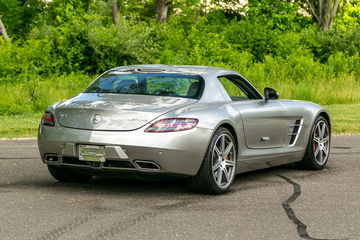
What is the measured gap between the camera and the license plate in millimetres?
7402

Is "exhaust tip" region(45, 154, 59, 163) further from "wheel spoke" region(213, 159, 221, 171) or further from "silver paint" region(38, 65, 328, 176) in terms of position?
"wheel spoke" region(213, 159, 221, 171)

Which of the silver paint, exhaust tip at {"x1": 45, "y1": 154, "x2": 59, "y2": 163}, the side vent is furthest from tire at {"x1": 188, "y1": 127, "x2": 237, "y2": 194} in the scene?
the side vent

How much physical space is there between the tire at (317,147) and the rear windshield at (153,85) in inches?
89.7

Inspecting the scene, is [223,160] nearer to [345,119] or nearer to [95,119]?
[95,119]

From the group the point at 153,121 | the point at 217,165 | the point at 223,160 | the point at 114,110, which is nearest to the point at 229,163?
the point at 223,160

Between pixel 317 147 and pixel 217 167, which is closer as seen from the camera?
pixel 217 167

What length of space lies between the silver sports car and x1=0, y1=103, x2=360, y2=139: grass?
23.7ft

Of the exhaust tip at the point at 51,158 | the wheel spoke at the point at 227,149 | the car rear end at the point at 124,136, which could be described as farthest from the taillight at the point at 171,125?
the exhaust tip at the point at 51,158

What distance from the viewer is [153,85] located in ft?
27.2

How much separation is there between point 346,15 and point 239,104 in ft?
184

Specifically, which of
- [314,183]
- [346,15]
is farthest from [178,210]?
[346,15]

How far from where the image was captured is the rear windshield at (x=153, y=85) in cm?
815

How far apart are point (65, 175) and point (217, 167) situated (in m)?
1.78

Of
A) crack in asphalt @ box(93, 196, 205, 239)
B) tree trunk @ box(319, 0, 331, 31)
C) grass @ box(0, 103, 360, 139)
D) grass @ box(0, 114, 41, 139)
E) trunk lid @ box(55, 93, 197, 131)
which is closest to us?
crack in asphalt @ box(93, 196, 205, 239)
